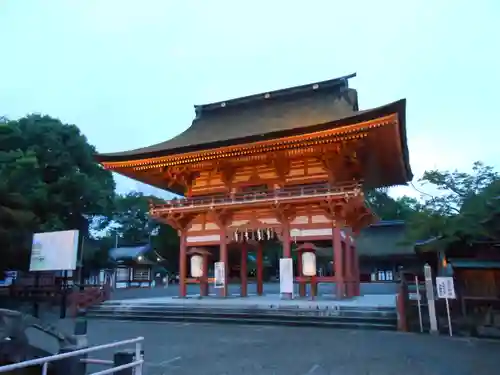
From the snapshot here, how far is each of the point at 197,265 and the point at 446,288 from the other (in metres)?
9.33

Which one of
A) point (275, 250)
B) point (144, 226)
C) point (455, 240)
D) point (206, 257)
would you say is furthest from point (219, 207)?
point (144, 226)

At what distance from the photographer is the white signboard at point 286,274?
13.3 metres

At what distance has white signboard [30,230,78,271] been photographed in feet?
42.5

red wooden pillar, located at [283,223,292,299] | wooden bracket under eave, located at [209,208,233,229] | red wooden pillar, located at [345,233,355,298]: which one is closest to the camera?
red wooden pillar, located at [283,223,292,299]

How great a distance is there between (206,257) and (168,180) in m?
4.28

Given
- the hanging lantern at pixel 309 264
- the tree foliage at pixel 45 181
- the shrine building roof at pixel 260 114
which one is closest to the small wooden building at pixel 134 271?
the tree foliage at pixel 45 181

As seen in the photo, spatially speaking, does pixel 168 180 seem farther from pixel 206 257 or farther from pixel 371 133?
pixel 371 133

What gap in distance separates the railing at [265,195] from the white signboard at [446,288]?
4542 millimetres

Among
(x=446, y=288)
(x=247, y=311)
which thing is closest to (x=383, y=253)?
(x=247, y=311)

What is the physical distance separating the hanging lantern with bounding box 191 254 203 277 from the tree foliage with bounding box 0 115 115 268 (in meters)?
6.59

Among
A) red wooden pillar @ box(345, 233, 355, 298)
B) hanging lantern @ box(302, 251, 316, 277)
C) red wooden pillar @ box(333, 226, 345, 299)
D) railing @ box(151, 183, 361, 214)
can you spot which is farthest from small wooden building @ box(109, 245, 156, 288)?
red wooden pillar @ box(333, 226, 345, 299)

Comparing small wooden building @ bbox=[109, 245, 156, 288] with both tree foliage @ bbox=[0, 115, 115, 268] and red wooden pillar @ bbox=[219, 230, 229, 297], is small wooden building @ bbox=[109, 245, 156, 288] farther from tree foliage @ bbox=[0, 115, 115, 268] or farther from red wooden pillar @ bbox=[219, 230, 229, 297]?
red wooden pillar @ bbox=[219, 230, 229, 297]

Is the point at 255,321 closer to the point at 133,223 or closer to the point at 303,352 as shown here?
the point at 303,352

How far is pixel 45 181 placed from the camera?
883 inches
